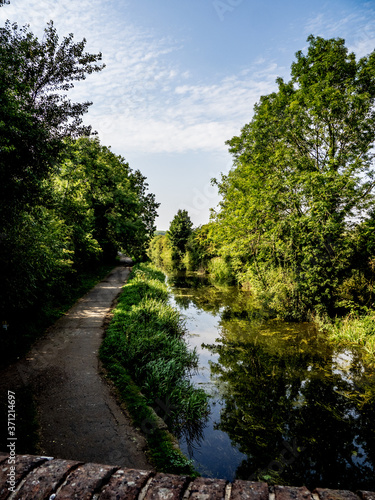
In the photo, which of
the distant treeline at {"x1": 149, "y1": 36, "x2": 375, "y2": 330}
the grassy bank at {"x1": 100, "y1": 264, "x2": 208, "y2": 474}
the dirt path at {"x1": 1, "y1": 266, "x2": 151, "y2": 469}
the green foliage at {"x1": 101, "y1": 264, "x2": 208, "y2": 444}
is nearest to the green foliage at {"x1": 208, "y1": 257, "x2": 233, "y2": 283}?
the distant treeline at {"x1": 149, "y1": 36, "x2": 375, "y2": 330}

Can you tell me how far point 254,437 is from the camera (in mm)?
5133

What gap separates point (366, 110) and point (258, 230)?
704 cm

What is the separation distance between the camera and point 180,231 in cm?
4403

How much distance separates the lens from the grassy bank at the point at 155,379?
4.20 metres

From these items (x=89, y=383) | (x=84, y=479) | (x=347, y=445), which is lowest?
(x=347, y=445)

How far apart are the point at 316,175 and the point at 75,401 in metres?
11.3

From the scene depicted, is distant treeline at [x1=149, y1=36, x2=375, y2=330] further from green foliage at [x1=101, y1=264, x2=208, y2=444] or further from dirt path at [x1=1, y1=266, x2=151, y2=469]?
dirt path at [x1=1, y1=266, x2=151, y2=469]

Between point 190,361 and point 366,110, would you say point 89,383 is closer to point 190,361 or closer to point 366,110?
point 190,361

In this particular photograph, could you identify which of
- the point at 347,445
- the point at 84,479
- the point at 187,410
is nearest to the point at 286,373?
the point at 347,445

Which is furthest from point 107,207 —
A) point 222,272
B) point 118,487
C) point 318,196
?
point 118,487

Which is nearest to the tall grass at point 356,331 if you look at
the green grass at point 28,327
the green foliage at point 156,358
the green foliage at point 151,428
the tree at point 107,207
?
the green foliage at point 156,358

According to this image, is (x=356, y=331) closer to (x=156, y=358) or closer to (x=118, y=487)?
(x=156, y=358)

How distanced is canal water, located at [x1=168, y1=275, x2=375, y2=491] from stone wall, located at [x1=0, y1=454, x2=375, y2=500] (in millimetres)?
4108

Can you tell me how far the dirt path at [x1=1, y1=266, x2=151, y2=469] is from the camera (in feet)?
12.7
